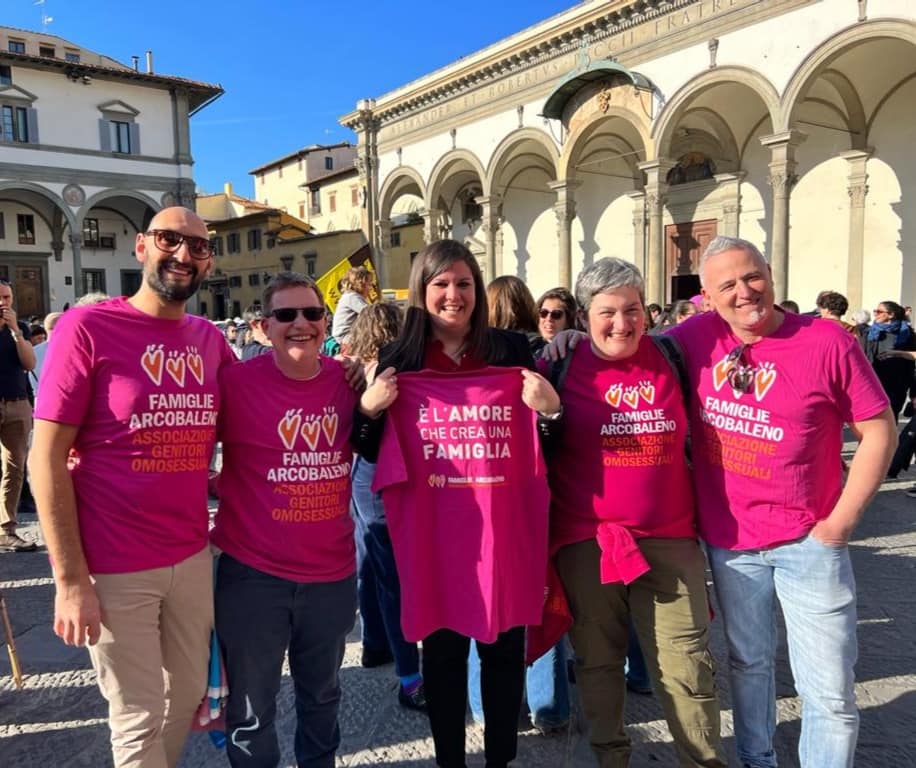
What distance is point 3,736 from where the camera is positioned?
2.97 meters

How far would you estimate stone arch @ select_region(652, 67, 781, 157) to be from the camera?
14789mm

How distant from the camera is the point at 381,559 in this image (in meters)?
3.21

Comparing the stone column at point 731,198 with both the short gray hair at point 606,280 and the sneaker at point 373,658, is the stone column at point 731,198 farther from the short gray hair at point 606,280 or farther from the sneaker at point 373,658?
the short gray hair at point 606,280

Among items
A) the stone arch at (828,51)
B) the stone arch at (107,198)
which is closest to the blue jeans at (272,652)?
the stone arch at (828,51)

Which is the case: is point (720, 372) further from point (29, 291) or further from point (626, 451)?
point (29, 291)

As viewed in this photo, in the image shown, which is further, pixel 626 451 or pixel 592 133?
pixel 592 133

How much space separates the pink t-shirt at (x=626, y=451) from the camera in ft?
7.73

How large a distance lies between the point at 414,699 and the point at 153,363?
6.71 ft

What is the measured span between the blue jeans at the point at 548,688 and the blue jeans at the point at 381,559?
1.24 ft

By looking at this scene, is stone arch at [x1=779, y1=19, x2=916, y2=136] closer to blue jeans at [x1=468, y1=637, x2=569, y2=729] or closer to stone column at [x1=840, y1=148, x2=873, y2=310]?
stone column at [x1=840, y1=148, x2=873, y2=310]

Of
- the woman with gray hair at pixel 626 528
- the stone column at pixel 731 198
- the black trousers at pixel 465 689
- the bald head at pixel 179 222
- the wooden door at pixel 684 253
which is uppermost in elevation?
the stone column at pixel 731 198

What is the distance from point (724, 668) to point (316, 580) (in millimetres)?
2478

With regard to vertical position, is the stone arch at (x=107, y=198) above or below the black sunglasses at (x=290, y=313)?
above

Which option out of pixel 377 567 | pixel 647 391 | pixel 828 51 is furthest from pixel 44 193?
pixel 647 391
